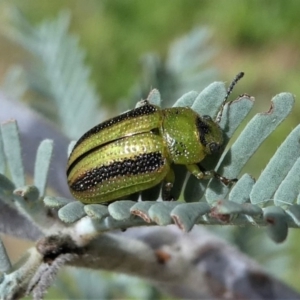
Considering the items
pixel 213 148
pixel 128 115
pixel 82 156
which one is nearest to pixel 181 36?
pixel 128 115

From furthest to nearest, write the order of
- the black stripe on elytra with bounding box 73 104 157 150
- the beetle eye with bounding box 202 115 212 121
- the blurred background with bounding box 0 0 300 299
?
the blurred background with bounding box 0 0 300 299
the black stripe on elytra with bounding box 73 104 157 150
the beetle eye with bounding box 202 115 212 121

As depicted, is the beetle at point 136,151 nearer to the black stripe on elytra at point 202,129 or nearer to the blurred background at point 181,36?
the black stripe on elytra at point 202,129

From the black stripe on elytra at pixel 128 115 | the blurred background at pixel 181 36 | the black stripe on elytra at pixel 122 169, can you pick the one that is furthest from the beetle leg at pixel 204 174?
the blurred background at pixel 181 36

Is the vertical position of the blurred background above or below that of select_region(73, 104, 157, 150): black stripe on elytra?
above

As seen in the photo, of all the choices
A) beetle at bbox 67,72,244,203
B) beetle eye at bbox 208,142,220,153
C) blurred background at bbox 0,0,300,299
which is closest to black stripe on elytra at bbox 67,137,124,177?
beetle at bbox 67,72,244,203

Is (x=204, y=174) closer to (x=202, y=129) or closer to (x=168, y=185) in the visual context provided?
(x=168, y=185)

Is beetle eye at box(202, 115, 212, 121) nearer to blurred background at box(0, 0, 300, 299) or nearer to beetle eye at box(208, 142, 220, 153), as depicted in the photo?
beetle eye at box(208, 142, 220, 153)
